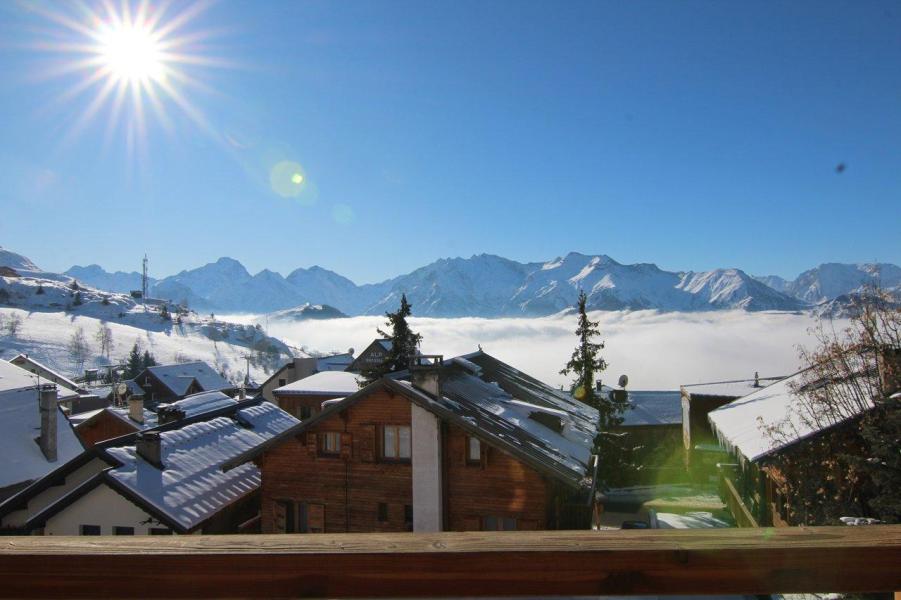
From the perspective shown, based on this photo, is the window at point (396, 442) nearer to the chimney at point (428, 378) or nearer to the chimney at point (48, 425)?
the chimney at point (428, 378)

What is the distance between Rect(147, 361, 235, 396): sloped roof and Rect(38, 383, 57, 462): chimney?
1469 inches

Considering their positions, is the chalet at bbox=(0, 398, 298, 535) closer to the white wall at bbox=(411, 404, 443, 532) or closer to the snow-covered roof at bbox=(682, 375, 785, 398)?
the white wall at bbox=(411, 404, 443, 532)

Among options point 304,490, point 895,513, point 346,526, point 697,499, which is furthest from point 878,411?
point 697,499

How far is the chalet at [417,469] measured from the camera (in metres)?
16.7

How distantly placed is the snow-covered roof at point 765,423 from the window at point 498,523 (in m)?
7.09

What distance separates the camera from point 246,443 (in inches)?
939

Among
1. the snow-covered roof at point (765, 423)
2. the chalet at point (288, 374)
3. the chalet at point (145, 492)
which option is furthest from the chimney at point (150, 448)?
the chalet at point (288, 374)

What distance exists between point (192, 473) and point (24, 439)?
13.4 metres

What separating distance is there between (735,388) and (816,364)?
21.5 m

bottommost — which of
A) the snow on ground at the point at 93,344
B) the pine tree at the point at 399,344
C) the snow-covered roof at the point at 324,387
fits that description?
the snow-covered roof at the point at 324,387

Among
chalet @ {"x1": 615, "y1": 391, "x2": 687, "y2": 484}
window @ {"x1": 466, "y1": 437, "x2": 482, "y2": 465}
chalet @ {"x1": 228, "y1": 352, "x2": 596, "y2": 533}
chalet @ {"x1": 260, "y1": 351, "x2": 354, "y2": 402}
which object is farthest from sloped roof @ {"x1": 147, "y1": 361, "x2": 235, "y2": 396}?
window @ {"x1": 466, "y1": 437, "x2": 482, "y2": 465}

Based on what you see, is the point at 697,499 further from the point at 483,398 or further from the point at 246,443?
the point at 246,443

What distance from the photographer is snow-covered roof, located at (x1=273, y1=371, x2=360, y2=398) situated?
38688 mm

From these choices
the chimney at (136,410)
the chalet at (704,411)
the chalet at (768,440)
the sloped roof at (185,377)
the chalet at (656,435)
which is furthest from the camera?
the sloped roof at (185,377)
